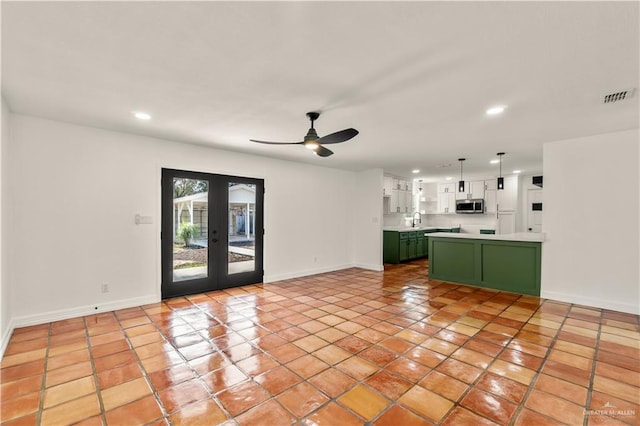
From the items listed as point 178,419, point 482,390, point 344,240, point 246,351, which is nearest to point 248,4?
point 178,419

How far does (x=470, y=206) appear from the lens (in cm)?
884

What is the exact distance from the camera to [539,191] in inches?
312

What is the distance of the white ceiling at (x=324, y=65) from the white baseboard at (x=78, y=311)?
2372 mm

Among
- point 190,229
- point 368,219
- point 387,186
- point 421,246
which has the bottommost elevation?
point 421,246

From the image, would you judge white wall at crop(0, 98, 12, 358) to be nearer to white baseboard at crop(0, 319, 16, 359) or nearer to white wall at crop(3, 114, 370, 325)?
white baseboard at crop(0, 319, 16, 359)

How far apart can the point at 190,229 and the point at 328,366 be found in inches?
128

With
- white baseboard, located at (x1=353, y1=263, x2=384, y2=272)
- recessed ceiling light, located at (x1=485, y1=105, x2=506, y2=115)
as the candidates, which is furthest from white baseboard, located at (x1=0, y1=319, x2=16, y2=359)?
white baseboard, located at (x1=353, y1=263, x2=384, y2=272)

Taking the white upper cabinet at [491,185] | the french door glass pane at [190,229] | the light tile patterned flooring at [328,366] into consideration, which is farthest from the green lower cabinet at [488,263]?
the french door glass pane at [190,229]

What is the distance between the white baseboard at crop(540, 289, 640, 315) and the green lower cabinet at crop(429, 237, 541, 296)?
0.19 meters

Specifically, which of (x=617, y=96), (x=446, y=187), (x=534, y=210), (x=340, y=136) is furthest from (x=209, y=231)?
(x=534, y=210)

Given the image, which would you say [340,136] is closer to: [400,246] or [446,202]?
[400,246]

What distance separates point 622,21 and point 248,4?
7.21ft

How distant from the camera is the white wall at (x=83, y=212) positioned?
343cm

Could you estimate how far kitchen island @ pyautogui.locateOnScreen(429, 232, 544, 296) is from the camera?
4.71m
